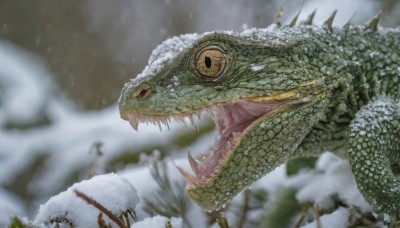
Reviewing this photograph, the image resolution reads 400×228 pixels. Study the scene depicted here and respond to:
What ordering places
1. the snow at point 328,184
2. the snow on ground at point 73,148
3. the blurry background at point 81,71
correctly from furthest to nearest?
1. the blurry background at point 81,71
2. the snow on ground at point 73,148
3. the snow at point 328,184

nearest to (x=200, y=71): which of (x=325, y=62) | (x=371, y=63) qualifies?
(x=325, y=62)

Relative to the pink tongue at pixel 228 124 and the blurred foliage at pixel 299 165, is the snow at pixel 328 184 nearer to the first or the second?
the blurred foliage at pixel 299 165

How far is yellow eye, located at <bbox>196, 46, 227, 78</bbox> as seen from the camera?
2.30m

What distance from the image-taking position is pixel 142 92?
226 cm

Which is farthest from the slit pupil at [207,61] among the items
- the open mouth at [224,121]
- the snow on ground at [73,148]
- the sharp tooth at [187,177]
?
the snow on ground at [73,148]

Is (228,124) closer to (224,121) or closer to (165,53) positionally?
(224,121)

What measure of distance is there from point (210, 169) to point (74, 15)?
7271 millimetres

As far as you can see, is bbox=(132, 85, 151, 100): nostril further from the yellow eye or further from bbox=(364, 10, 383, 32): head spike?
bbox=(364, 10, 383, 32): head spike

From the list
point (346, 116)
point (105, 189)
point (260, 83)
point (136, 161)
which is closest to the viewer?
point (105, 189)

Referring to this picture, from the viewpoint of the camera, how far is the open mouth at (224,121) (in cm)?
227

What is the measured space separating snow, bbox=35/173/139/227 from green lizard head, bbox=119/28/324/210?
0.25 m

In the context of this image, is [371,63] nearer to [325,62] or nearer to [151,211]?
[325,62]

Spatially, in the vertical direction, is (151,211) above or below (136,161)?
below

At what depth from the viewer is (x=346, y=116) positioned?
255 centimetres
